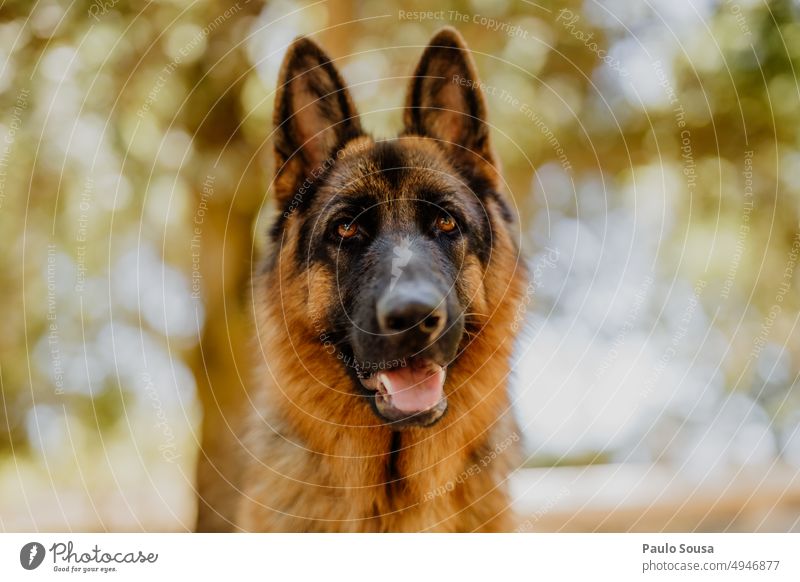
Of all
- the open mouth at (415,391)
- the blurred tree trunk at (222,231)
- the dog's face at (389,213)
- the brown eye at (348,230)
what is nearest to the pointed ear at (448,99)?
the dog's face at (389,213)

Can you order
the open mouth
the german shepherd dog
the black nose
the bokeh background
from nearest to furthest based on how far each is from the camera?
1. the black nose
2. the open mouth
3. the german shepherd dog
4. the bokeh background

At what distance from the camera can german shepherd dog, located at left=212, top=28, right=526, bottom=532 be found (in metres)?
2.65

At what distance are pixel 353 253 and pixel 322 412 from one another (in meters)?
0.75

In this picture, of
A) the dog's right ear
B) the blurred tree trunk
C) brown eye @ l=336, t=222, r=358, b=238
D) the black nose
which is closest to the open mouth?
the black nose

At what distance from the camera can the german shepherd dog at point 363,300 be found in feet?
8.71

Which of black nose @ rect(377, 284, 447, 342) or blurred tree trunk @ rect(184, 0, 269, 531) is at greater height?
blurred tree trunk @ rect(184, 0, 269, 531)

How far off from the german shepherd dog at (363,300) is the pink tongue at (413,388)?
0.04 ft

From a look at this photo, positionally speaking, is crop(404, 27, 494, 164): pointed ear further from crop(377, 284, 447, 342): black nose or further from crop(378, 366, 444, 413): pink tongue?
crop(378, 366, 444, 413): pink tongue

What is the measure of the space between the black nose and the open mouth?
195 mm

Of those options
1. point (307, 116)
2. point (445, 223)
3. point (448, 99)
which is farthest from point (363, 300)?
point (448, 99)

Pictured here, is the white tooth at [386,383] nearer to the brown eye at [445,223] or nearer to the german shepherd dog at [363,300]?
the german shepherd dog at [363,300]

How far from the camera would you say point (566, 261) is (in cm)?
362

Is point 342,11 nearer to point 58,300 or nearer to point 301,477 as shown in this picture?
point 58,300
